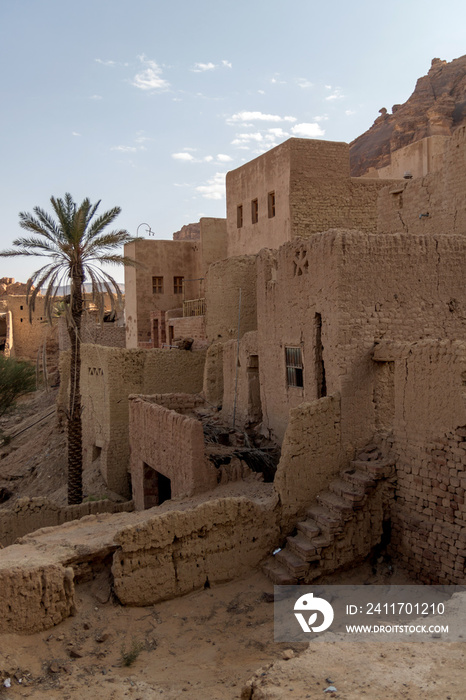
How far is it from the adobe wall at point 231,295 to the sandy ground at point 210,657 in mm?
8028

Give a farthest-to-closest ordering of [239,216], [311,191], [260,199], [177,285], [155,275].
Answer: [177,285] → [155,275] → [239,216] → [260,199] → [311,191]

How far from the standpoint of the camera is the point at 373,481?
27.5ft

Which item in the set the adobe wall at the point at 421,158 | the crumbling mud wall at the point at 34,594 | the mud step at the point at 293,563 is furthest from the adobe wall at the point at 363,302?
the adobe wall at the point at 421,158

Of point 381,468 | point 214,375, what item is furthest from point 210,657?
point 214,375

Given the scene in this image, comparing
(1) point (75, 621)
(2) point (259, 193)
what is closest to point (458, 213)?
→ (2) point (259, 193)

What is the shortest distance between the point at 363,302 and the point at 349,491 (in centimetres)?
277

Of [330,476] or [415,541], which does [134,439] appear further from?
[415,541]

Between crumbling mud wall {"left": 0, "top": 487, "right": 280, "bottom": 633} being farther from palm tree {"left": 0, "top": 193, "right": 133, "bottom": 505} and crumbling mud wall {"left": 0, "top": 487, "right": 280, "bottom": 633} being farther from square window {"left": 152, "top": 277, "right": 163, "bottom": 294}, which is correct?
square window {"left": 152, "top": 277, "right": 163, "bottom": 294}

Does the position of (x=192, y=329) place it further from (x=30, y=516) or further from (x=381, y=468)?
(x=381, y=468)

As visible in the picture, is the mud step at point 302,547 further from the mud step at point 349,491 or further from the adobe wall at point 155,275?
the adobe wall at point 155,275

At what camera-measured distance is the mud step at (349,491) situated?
829 centimetres

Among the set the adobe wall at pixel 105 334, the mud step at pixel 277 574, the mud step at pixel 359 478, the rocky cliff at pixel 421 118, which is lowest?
the mud step at pixel 277 574

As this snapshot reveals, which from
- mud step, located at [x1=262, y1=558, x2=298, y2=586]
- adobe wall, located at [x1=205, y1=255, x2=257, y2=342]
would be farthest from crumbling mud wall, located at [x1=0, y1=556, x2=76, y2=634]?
Result: adobe wall, located at [x1=205, y1=255, x2=257, y2=342]

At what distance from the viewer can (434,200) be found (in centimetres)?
1247
